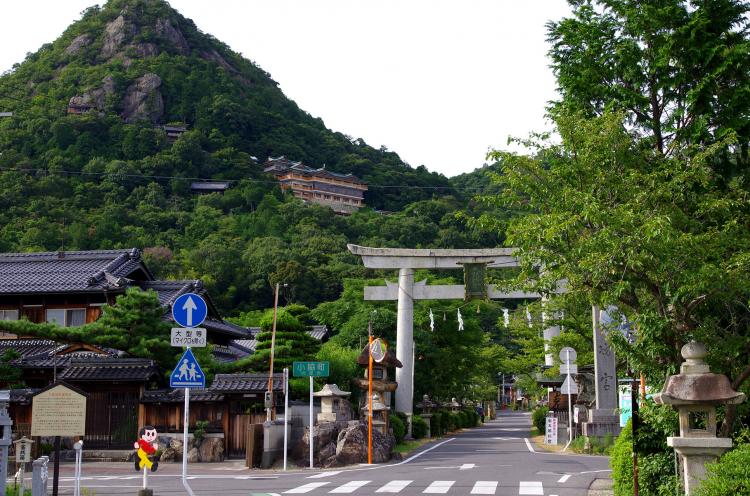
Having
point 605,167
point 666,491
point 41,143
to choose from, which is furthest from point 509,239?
point 41,143

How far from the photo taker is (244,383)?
86.5 feet

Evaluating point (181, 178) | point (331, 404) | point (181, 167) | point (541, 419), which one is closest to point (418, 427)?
point (541, 419)

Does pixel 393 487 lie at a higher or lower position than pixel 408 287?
lower

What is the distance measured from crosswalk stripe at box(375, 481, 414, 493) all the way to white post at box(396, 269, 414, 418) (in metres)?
17.6

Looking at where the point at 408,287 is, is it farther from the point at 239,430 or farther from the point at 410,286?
the point at 239,430

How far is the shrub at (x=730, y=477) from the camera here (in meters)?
8.02

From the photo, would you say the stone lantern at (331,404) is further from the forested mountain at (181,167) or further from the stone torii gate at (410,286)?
the forested mountain at (181,167)

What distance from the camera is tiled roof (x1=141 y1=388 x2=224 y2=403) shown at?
26.2 m

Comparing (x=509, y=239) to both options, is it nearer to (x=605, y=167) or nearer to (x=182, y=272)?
(x=605, y=167)

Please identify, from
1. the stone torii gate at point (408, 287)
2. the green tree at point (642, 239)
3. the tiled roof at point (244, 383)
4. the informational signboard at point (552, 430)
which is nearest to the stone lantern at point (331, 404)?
the tiled roof at point (244, 383)

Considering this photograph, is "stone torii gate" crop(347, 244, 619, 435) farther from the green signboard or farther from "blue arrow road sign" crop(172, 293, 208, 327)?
"blue arrow road sign" crop(172, 293, 208, 327)

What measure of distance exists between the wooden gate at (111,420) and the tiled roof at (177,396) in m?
0.64

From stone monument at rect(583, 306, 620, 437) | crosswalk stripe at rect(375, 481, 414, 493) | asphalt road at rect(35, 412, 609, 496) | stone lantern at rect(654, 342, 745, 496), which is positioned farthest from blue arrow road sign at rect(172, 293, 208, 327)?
stone monument at rect(583, 306, 620, 437)

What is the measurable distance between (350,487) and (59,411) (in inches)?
261
